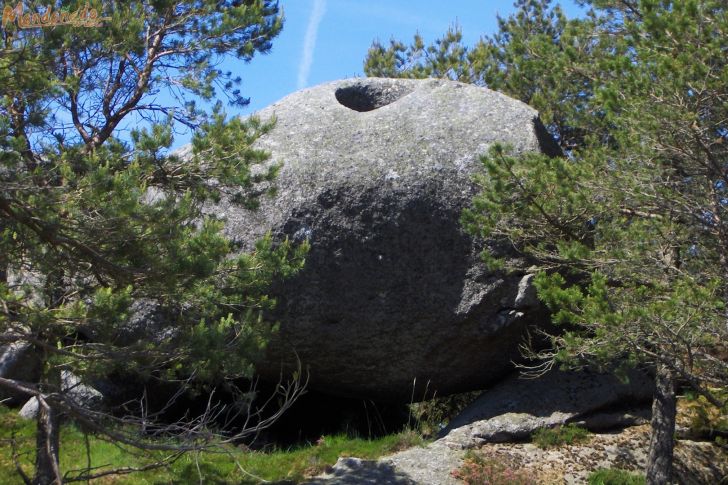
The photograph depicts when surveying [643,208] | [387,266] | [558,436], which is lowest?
[558,436]

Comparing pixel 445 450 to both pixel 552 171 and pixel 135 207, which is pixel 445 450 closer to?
pixel 552 171

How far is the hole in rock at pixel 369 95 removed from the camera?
11.9 m

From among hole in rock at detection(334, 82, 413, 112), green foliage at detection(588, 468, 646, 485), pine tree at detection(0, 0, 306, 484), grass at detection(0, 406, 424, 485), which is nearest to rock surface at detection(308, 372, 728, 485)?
green foliage at detection(588, 468, 646, 485)

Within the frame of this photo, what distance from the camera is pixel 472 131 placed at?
10727 mm

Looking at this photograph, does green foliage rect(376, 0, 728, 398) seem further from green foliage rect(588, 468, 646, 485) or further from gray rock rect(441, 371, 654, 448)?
green foliage rect(588, 468, 646, 485)

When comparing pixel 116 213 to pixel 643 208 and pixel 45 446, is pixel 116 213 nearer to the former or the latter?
pixel 45 446

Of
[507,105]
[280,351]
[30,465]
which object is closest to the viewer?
[30,465]

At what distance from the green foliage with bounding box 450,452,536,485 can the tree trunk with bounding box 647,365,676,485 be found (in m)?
1.31

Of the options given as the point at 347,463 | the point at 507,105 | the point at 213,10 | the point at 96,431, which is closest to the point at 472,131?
the point at 507,105

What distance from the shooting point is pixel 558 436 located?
10023 mm

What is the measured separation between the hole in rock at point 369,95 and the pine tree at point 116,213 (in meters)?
2.78

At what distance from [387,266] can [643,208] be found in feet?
9.71

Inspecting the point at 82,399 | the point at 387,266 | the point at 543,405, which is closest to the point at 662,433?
the point at 543,405

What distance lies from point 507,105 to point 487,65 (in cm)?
442
